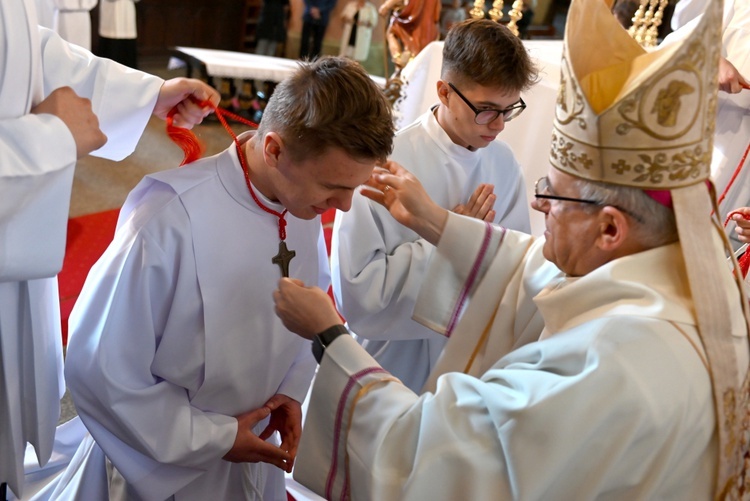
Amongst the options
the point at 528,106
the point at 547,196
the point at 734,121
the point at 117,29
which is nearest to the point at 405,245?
the point at 547,196

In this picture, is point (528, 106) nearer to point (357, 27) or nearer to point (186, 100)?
point (186, 100)

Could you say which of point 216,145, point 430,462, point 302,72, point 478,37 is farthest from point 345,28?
point 430,462

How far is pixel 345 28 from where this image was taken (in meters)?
10.1

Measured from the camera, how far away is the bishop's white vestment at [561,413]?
147 cm

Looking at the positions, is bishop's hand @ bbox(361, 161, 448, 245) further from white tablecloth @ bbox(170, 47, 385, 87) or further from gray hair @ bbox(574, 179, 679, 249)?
white tablecloth @ bbox(170, 47, 385, 87)

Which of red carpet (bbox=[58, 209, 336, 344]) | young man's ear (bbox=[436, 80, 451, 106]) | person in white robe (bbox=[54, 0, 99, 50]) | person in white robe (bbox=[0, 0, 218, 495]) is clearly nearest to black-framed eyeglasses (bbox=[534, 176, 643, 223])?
young man's ear (bbox=[436, 80, 451, 106])

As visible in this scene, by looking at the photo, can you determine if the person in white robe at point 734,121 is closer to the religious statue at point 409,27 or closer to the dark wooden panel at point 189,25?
the religious statue at point 409,27

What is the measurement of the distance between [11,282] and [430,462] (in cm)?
121

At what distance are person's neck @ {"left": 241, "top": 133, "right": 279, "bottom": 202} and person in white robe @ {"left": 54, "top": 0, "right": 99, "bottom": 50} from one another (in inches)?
225

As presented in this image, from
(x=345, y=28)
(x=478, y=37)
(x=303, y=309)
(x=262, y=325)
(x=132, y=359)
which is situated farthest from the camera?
(x=345, y=28)

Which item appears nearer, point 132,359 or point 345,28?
point 132,359

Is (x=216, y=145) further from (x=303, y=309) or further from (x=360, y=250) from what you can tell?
(x=303, y=309)

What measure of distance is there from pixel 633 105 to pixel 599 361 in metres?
0.53

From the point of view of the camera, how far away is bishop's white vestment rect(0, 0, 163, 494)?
177cm
